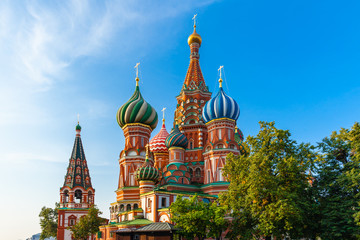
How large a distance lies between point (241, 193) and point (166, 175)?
15.0 m

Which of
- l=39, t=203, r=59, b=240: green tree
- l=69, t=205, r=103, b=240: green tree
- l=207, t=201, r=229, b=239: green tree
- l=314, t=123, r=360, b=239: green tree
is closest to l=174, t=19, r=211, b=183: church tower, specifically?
l=69, t=205, r=103, b=240: green tree

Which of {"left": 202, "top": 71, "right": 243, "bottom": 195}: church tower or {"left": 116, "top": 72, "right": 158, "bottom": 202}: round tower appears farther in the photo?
{"left": 116, "top": 72, "right": 158, "bottom": 202}: round tower

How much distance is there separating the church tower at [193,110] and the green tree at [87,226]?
11.5 m

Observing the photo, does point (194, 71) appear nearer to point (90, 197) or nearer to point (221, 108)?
point (221, 108)

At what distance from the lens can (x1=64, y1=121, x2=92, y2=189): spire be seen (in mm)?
49812

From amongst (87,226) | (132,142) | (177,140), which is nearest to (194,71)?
(177,140)

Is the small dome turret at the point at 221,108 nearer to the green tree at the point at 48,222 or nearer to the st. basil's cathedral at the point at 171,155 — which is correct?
the st. basil's cathedral at the point at 171,155

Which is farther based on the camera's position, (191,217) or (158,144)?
(158,144)

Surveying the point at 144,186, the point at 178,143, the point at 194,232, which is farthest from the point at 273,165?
the point at 178,143

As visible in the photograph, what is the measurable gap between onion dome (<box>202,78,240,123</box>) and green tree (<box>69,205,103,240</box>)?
52.9ft

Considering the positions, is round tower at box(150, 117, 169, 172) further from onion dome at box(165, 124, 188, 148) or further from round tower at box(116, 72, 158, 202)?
onion dome at box(165, 124, 188, 148)

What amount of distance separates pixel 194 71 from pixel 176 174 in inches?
596

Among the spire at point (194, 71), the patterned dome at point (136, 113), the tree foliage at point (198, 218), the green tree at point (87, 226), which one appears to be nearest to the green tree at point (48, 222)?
the green tree at point (87, 226)

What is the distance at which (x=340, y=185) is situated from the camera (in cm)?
2112
